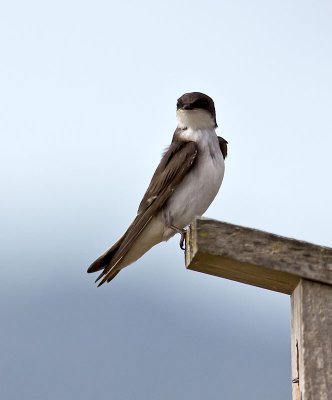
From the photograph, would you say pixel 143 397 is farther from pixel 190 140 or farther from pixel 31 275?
pixel 190 140

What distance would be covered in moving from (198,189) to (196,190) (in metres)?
0.01

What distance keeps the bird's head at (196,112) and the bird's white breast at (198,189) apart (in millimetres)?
A: 298

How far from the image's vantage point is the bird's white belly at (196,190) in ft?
25.9

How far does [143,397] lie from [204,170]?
139m

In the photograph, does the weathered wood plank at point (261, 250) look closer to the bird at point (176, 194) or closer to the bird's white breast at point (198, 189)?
the bird at point (176, 194)

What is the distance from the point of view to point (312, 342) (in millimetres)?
4898

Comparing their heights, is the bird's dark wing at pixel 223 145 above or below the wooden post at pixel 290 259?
above

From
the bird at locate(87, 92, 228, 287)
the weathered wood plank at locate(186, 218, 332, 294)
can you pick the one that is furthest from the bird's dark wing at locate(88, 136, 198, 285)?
the weathered wood plank at locate(186, 218, 332, 294)

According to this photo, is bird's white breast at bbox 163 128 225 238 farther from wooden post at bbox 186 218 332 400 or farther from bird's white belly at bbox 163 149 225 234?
wooden post at bbox 186 218 332 400

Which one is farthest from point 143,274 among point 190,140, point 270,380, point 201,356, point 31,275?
point 190,140

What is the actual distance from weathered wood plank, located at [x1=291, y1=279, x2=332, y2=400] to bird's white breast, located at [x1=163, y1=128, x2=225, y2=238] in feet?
9.46

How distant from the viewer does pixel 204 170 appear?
26.0 ft

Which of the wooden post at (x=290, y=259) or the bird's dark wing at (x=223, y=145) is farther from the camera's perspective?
the bird's dark wing at (x=223, y=145)

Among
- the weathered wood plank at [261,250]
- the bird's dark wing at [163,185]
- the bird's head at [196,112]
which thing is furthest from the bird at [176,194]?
the weathered wood plank at [261,250]
